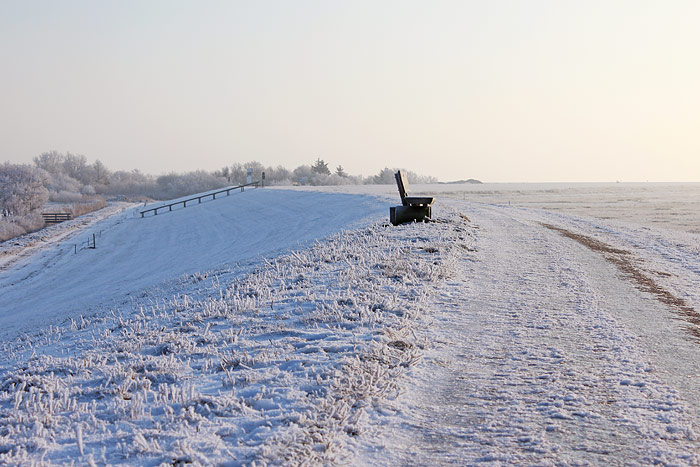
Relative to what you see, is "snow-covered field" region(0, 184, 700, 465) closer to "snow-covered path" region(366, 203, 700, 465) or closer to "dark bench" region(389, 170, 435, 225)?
"snow-covered path" region(366, 203, 700, 465)

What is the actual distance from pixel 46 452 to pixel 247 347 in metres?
2.71

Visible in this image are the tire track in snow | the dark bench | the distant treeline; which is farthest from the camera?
the distant treeline

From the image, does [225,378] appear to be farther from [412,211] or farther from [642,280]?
[412,211]

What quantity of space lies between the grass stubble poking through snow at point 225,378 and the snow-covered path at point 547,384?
413 mm

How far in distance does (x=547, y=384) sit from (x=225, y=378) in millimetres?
3097

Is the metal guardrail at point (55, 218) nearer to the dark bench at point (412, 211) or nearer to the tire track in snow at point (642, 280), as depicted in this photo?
the dark bench at point (412, 211)

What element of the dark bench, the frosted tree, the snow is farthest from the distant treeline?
the dark bench

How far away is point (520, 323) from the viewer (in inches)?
307

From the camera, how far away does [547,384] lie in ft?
18.1

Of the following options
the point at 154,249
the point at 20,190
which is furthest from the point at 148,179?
the point at 154,249

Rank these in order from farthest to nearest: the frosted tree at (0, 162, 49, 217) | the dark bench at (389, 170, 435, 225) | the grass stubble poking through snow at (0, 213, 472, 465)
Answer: the frosted tree at (0, 162, 49, 217) → the dark bench at (389, 170, 435, 225) → the grass stubble poking through snow at (0, 213, 472, 465)

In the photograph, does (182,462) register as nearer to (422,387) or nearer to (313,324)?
(422,387)

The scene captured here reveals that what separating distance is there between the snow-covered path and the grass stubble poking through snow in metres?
0.41

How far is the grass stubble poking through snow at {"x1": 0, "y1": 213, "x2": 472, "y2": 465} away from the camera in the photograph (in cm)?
419
